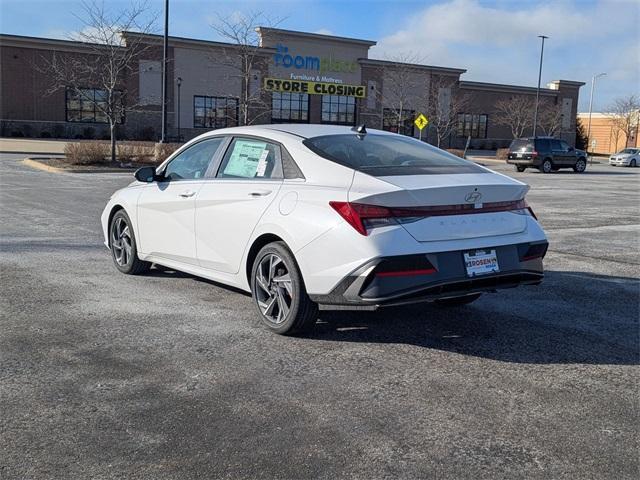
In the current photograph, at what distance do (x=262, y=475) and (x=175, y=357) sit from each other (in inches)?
69.9

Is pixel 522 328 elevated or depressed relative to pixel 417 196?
depressed

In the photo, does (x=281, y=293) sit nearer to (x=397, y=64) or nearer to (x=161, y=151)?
(x=161, y=151)

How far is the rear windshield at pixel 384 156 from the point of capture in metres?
5.13

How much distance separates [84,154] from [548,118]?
5470 centimetres

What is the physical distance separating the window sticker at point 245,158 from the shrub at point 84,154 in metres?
22.7

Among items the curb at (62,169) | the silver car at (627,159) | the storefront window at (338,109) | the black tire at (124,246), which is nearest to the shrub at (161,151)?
the curb at (62,169)

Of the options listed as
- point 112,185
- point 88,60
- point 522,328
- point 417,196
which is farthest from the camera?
point 88,60

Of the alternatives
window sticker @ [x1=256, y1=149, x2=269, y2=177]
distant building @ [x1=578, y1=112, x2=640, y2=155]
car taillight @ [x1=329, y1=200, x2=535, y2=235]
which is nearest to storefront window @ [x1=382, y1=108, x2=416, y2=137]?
distant building @ [x1=578, y1=112, x2=640, y2=155]

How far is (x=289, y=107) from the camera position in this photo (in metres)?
59.5

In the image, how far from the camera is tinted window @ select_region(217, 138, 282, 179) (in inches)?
219

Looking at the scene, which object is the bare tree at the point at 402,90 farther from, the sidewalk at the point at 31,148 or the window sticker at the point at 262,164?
the window sticker at the point at 262,164

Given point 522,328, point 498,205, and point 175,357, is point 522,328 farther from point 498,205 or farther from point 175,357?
point 175,357

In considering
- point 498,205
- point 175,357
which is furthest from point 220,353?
point 498,205

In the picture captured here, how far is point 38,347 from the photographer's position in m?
4.84
